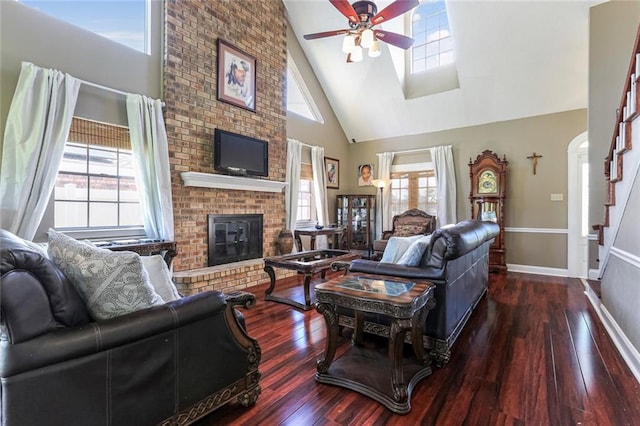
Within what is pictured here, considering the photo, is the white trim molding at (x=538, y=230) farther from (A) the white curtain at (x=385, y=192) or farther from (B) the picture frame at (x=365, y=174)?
(B) the picture frame at (x=365, y=174)

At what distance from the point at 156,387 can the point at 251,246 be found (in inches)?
142

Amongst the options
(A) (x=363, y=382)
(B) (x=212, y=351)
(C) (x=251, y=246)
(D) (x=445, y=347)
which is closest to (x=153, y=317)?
(B) (x=212, y=351)

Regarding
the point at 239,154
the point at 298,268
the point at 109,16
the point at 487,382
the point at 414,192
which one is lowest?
the point at 487,382

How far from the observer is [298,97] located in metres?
6.56

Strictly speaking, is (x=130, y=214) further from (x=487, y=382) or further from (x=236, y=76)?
(x=487, y=382)

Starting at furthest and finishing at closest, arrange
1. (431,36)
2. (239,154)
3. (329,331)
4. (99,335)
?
(431,36), (239,154), (329,331), (99,335)

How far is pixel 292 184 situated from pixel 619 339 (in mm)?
4684

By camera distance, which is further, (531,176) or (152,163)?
(531,176)

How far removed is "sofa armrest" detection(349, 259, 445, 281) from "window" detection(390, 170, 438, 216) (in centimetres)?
427

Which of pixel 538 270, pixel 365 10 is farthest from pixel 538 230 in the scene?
pixel 365 10

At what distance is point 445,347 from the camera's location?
233 centimetres

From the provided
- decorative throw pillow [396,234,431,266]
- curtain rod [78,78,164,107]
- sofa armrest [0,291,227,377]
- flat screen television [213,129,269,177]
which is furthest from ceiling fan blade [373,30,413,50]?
sofa armrest [0,291,227,377]

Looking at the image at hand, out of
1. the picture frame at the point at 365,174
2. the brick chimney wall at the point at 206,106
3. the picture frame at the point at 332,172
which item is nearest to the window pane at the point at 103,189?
the brick chimney wall at the point at 206,106

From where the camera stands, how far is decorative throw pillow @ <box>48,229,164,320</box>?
1.40m
